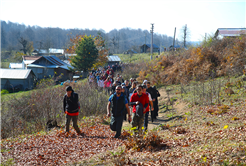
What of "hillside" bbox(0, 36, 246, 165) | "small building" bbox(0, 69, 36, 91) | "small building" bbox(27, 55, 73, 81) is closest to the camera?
"hillside" bbox(0, 36, 246, 165)

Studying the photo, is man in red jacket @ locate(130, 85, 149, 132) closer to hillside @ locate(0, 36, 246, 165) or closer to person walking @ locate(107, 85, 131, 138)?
person walking @ locate(107, 85, 131, 138)

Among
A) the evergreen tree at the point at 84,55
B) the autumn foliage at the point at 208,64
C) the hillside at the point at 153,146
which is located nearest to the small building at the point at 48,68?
the evergreen tree at the point at 84,55

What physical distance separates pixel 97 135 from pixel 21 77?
3402 cm

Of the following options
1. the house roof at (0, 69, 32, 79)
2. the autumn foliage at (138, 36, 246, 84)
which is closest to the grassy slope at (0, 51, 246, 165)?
the autumn foliage at (138, 36, 246, 84)

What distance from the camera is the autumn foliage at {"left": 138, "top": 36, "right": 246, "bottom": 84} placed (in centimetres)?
1601

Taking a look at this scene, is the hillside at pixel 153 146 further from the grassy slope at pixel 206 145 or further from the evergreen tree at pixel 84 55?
the evergreen tree at pixel 84 55

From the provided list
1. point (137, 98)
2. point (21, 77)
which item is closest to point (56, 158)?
point (137, 98)

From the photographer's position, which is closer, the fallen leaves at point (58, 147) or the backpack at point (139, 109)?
the fallen leaves at point (58, 147)

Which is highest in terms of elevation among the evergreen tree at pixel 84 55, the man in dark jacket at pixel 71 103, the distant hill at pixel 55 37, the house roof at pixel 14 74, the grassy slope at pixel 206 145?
the distant hill at pixel 55 37

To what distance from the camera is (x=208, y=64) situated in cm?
1827

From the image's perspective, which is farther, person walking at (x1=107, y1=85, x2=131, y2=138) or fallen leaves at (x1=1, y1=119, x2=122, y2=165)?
person walking at (x1=107, y1=85, x2=131, y2=138)

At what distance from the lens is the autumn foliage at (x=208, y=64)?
630 inches

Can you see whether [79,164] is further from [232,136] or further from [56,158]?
[232,136]

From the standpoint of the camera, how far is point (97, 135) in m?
8.73
